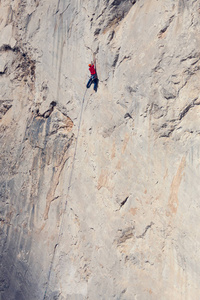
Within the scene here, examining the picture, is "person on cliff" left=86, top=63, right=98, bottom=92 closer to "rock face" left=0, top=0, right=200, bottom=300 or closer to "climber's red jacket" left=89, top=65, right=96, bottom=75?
"climber's red jacket" left=89, top=65, right=96, bottom=75

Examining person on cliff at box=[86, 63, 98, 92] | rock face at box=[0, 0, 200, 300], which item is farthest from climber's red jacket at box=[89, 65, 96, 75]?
rock face at box=[0, 0, 200, 300]

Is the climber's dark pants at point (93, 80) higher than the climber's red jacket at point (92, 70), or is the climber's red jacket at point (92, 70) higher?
the climber's red jacket at point (92, 70)

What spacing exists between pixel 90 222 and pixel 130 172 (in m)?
1.74

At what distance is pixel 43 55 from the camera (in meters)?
9.67

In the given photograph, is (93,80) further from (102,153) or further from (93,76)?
(102,153)

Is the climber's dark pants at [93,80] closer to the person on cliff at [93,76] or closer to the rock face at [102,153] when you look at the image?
the person on cliff at [93,76]

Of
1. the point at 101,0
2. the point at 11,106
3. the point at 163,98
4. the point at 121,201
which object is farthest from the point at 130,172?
the point at 11,106

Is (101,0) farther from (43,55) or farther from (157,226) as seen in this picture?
(157,226)

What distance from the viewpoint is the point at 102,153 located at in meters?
7.89

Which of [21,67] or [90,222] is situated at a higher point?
[21,67]

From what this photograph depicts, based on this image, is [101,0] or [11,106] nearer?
[101,0]

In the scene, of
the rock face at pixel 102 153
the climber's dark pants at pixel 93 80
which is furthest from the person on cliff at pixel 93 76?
the rock face at pixel 102 153

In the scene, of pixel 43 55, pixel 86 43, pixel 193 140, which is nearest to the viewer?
pixel 193 140

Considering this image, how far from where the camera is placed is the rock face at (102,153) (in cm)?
652
